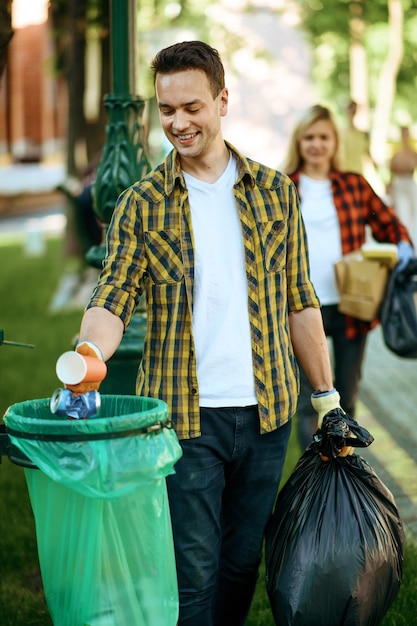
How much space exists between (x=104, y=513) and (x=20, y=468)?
397cm

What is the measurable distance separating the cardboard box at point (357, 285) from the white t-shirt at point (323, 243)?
0.05 meters

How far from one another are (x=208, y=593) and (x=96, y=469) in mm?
816

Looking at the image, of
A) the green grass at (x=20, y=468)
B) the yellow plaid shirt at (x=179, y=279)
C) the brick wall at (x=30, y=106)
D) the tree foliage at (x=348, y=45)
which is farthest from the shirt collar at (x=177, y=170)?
the brick wall at (x=30, y=106)

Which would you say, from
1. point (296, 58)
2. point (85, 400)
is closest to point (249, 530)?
point (85, 400)

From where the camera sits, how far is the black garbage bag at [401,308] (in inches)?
234

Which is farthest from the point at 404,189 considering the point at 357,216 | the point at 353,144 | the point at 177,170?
the point at 177,170

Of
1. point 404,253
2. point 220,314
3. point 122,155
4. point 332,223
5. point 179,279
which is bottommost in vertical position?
point 220,314

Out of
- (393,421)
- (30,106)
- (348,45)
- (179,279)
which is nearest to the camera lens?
(179,279)

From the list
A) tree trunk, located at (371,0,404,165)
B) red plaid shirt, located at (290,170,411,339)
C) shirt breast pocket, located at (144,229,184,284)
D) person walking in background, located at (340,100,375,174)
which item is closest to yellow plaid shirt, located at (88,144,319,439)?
shirt breast pocket, located at (144,229,184,284)

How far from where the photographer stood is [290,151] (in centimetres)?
602

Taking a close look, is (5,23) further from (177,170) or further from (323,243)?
(177,170)

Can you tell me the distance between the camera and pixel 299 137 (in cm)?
596

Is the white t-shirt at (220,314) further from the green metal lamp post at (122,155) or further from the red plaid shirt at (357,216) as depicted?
the red plaid shirt at (357,216)

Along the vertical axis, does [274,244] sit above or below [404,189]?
below
